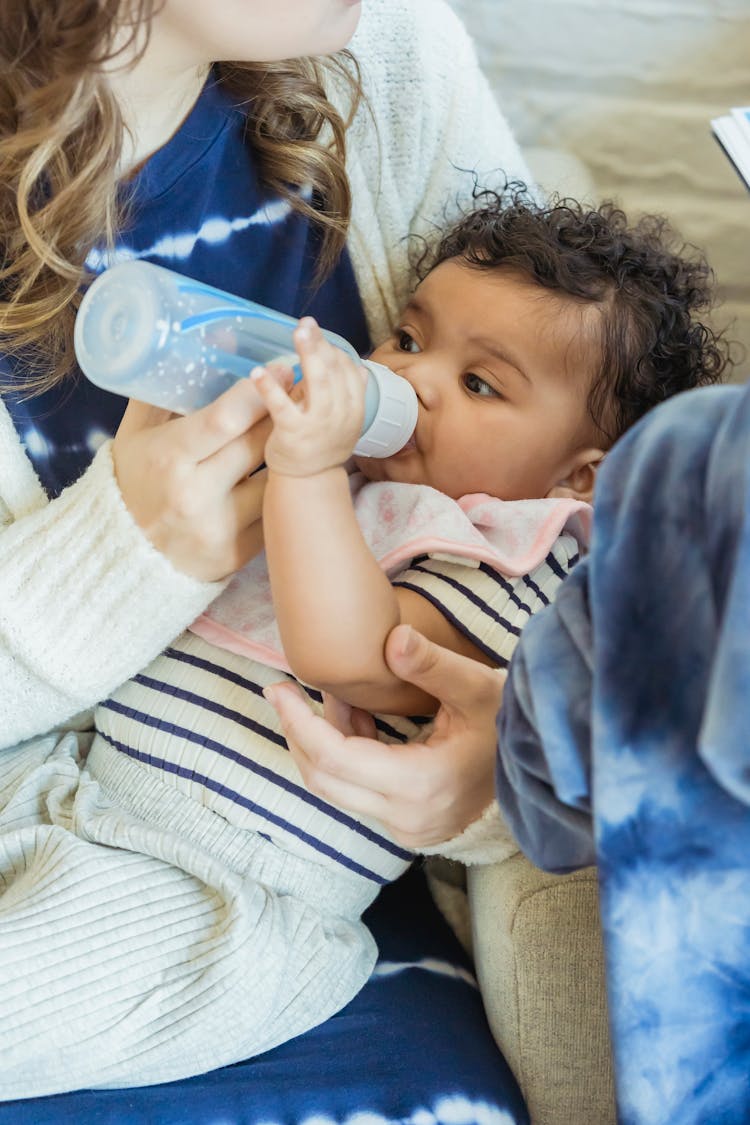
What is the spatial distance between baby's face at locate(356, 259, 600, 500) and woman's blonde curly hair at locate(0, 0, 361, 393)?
0.58 feet

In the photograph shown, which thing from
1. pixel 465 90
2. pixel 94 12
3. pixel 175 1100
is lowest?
pixel 175 1100

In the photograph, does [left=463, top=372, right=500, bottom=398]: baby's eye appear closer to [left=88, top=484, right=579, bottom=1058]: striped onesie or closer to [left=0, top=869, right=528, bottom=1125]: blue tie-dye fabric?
[left=88, top=484, right=579, bottom=1058]: striped onesie

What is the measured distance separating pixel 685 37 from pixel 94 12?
3.44ft

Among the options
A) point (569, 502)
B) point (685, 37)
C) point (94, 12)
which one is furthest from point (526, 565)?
point (685, 37)

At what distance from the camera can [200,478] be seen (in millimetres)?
831

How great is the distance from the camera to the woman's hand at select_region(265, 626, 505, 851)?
80 cm

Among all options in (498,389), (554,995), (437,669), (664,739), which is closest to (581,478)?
(498,389)

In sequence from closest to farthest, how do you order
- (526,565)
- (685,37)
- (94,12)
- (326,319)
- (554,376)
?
(94,12)
(526,565)
(554,376)
(326,319)
(685,37)

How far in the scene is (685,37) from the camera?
1.58 m

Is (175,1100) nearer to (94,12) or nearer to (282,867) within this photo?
(282,867)

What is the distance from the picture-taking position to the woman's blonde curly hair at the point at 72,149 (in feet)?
2.73

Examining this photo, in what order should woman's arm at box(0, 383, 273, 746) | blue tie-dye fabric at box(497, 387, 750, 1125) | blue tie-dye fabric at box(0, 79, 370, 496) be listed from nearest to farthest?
blue tie-dye fabric at box(497, 387, 750, 1125), woman's arm at box(0, 383, 273, 746), blue tie-dye fabric at box(0, 79, 370, 496)

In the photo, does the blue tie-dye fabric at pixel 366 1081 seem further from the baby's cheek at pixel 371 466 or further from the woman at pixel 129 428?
the baby's cheek at pixel 371 466

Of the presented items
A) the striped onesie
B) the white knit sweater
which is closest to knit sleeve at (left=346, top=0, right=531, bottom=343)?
the white knit sweater
